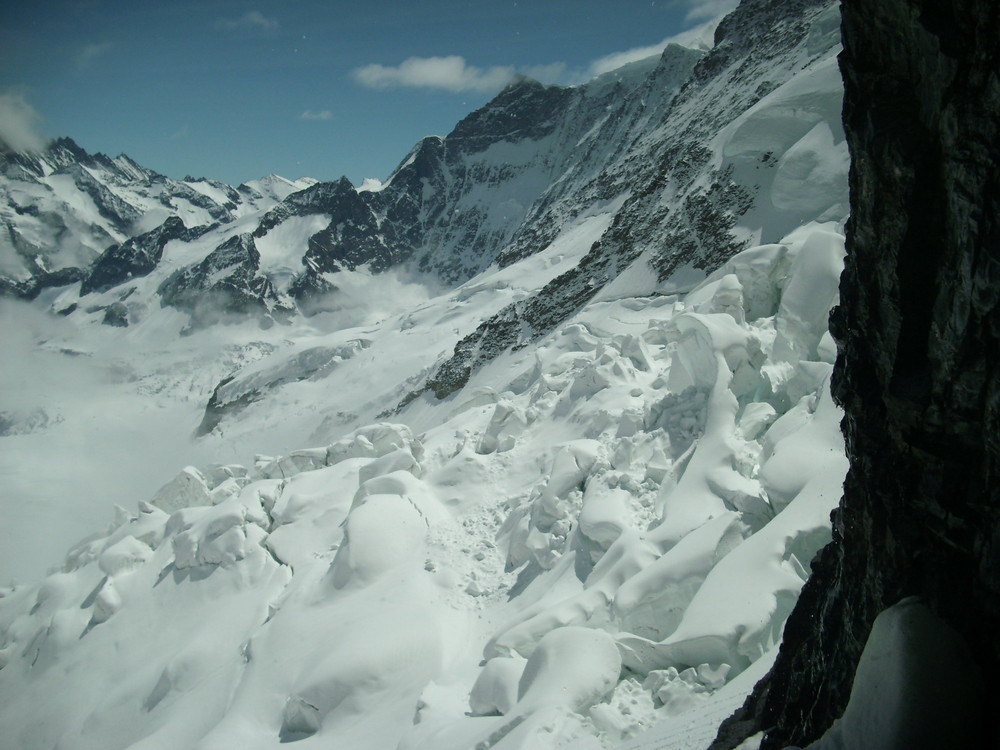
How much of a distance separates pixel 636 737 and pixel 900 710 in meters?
3.28

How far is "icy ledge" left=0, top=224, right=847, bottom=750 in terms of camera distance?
21.9ft

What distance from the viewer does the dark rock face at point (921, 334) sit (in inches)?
115

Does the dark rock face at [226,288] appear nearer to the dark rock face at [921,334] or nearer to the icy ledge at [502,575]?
the icy ledge at [502,575]

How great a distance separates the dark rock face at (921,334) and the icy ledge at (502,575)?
7.73 ft

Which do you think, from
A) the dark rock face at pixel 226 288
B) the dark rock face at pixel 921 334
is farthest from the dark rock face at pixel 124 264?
the dark rock face at pixel 921 334

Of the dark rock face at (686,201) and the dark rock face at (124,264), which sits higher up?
the dark rock face at (124,264)

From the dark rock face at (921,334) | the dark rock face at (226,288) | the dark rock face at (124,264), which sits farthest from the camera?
the dark rock face at (124,264)

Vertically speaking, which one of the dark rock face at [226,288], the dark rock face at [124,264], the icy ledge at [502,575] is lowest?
the icy ledge at [502,575]

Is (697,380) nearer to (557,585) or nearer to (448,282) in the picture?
(557,585)

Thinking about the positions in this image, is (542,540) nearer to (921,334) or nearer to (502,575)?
(502,575)

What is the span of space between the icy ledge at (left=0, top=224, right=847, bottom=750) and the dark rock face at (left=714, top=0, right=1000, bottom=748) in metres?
2.36

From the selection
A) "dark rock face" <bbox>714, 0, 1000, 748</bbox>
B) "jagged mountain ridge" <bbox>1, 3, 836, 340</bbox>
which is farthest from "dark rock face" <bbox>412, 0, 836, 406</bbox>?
"dark rock face" <bbox>714, 0, 1000, 748</bbox>

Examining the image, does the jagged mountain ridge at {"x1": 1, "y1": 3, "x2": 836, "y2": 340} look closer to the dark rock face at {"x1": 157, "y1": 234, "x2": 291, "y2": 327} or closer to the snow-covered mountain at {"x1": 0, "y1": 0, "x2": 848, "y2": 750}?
the snow-covered mountain at {"x1": 0, "y1": 0, "x2": 848, "y2": 750}

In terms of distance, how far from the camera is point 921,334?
141 inches
